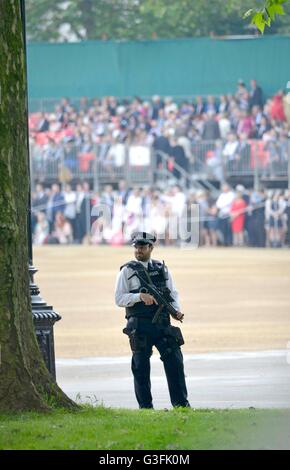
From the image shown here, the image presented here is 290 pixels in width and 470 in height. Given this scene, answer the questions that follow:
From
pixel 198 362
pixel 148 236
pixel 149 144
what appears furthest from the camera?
pixel 149 144

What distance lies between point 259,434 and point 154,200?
2929 centimetres

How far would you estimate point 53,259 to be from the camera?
1385 inches

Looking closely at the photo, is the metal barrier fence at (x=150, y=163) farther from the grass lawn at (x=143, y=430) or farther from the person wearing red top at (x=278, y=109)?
the grass lawn at (x=143, y=430)

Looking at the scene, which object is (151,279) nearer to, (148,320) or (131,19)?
(148,320)

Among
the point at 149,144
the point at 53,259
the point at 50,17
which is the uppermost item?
the point at 50,17

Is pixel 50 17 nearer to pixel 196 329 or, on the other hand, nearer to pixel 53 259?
pixel 53 259

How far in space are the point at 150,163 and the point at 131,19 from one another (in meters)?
15.2

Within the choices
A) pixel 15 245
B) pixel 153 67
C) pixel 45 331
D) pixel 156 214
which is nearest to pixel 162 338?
pixel 45 331

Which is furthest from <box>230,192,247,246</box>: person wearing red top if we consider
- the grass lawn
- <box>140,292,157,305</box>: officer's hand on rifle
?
the grass lawn

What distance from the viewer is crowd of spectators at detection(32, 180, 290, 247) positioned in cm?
3659

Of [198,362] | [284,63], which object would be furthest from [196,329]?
[284,63]

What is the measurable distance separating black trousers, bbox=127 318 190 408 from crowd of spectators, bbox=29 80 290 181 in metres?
25.9

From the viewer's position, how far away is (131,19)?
53.9 m

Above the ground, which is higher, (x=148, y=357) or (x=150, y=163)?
(x=150, y=163)
